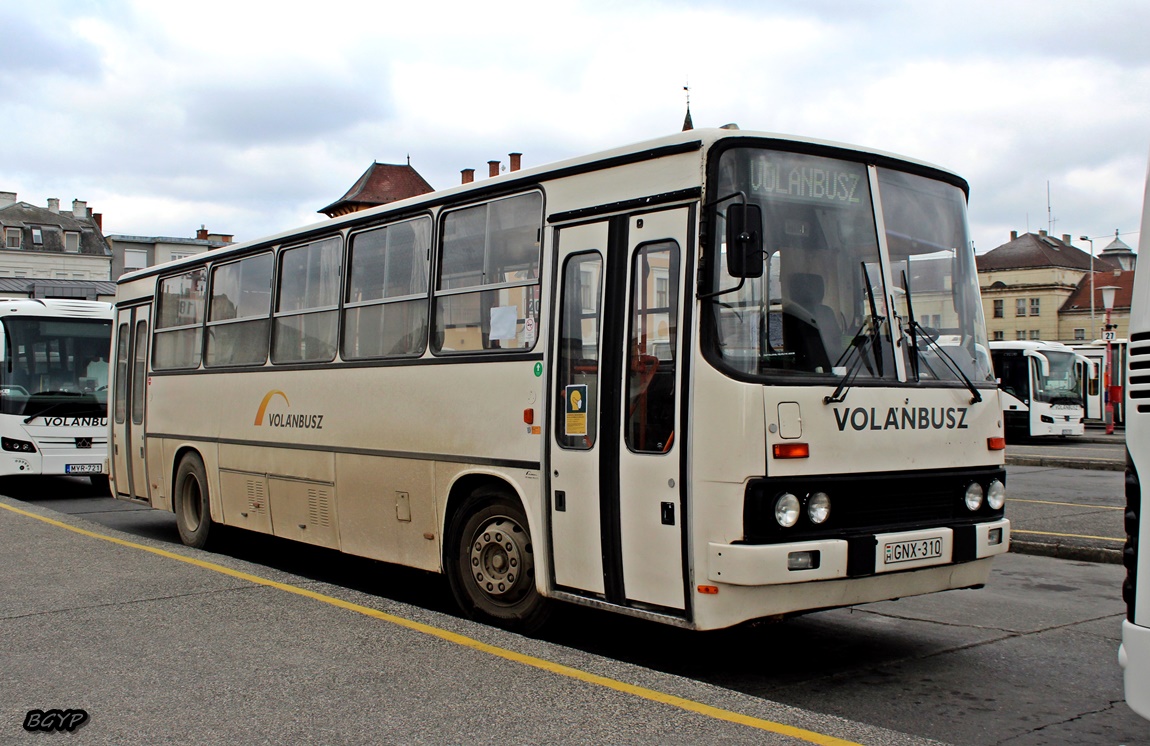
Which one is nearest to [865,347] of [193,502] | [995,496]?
[995,496]

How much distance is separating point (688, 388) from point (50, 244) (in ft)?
374

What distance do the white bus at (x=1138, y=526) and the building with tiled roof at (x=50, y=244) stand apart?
4376 inches

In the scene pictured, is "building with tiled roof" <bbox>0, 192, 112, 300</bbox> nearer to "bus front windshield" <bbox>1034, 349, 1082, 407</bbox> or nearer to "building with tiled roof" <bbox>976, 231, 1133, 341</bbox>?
"building with tiled roof" <bbox>976, 231, 1133, 341</bbox>

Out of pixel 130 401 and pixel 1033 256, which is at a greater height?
pixel 1033 256

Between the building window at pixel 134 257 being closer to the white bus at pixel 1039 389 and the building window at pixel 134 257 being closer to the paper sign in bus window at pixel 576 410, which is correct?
the white bus at pixel 1039 389

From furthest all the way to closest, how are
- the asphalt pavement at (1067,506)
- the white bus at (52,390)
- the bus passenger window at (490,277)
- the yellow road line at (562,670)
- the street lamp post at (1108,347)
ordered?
the street lamp post at (1108,347)
the white bus at (52,390)
the asphalt pavement at (1067,506)
the bus passenger window at (490,277)
the yellow road line at (562,670)

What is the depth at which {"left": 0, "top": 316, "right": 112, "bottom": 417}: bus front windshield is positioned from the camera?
18.4 m

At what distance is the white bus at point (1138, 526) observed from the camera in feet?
14.0

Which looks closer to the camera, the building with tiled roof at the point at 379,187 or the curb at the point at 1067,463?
the curb at the point at 1067,463

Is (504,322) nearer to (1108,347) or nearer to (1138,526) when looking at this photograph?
(1138,526)

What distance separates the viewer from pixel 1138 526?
14.2 ft

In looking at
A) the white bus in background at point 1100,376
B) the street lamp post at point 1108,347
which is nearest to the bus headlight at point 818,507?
the street lamp post at point 1108,347

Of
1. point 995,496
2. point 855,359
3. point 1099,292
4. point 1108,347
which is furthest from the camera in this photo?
point 1099,292

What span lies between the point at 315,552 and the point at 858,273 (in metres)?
7.90
